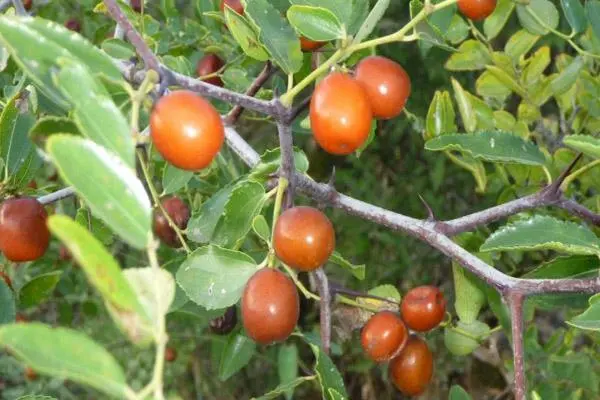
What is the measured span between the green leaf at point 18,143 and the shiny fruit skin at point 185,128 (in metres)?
0.46

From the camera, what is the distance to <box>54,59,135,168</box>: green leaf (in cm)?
63

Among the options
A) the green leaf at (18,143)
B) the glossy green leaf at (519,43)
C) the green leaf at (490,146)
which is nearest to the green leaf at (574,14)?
the glossy green leaf at (519,43)

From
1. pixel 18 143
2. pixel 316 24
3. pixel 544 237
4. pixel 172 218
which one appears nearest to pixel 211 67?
pixel 172 218

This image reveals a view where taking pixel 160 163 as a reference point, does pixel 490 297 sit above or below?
below

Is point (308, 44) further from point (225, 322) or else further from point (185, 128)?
point (225, 322)

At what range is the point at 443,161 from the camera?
3.05 m

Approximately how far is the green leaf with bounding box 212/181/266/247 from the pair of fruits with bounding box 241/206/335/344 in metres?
0.07

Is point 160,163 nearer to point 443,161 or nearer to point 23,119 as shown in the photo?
point 23,119

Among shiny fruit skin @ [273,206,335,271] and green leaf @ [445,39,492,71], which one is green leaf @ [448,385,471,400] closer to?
shiny fruit skin @ [273,206,335,271]

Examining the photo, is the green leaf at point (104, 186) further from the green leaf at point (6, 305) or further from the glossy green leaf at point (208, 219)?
the green leaf at point (6, 305)

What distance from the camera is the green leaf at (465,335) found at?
61.4 inches

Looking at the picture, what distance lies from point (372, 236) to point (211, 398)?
106cm

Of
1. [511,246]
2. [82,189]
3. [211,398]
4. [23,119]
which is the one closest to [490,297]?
[511,246]

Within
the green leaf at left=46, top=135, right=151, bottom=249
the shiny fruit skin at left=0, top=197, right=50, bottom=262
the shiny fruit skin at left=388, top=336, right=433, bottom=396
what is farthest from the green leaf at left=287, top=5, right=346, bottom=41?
the shiny fruit skin at left=388, top=336, right=433, bottom=396
